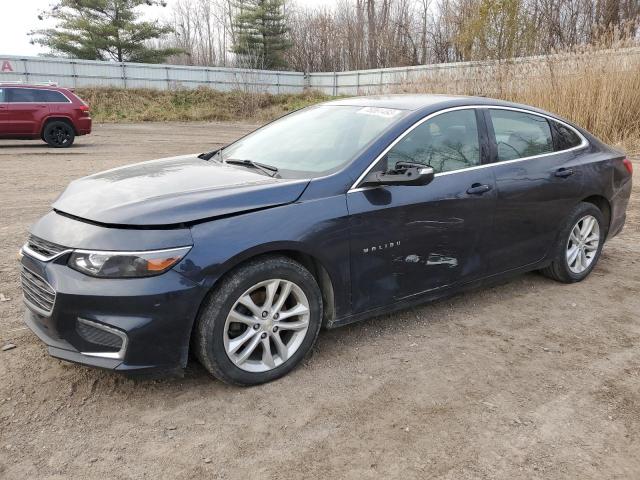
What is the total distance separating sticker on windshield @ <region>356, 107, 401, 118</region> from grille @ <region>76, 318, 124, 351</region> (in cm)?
222

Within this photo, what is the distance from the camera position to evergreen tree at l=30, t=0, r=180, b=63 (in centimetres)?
3725

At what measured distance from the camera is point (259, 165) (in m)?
3.57

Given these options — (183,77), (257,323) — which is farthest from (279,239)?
(183,77)

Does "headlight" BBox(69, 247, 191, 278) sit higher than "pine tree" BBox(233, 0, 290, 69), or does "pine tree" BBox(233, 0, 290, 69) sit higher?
"pine tree" BBox(233, 0, 290, 69)

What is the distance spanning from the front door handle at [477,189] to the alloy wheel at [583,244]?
1218mm

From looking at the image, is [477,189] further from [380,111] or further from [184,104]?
[184,104]

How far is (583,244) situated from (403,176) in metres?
2.40

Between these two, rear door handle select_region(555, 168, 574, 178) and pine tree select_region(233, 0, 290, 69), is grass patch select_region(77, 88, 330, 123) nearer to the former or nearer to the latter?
pine tree select_region(233, 0, 290, 69)

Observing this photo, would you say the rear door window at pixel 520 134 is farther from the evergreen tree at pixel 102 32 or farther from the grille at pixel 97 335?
the evergreen tree at pixel 102 32

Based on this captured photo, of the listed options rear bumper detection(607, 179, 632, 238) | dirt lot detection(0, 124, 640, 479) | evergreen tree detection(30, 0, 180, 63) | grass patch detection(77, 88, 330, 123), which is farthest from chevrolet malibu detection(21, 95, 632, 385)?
evergreen tree detection(30, 0, 180, 63)

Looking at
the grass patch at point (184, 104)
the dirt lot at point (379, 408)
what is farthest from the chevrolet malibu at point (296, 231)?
the grass patch at point (184, 104)

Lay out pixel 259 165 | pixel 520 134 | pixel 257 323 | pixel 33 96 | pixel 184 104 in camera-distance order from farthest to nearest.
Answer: pixel 184 104, pixel 33 96, pixel 520 134, pixel 259 165, pixel 257 323

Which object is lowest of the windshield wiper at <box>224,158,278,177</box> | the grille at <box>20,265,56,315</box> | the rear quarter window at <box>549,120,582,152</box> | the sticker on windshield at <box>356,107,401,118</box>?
the grille at <box>20,265,56,315</box>

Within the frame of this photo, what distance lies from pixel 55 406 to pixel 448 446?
6.55 feet
